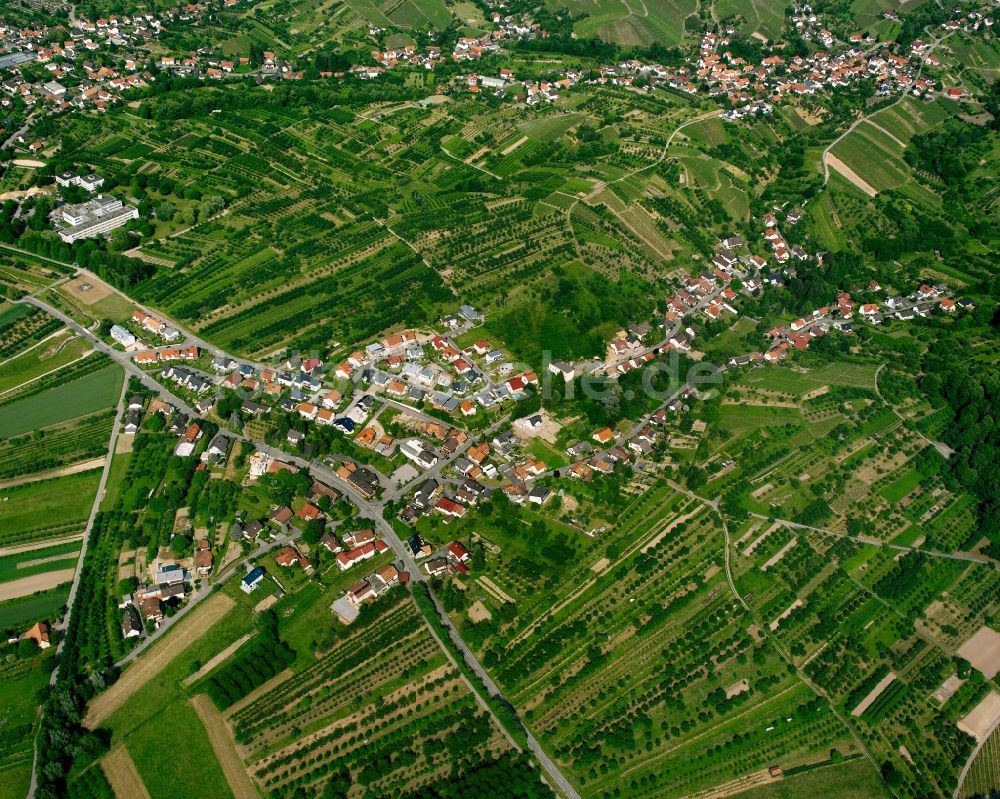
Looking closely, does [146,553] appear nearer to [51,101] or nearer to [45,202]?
[45,202]

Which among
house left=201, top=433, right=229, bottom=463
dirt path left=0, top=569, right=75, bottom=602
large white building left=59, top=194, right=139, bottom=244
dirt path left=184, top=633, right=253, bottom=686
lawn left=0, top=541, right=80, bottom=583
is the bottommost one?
dirt path left=184, top=633, right=253, bottom=686

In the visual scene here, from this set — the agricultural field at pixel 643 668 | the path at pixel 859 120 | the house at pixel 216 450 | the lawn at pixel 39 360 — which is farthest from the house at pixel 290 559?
the path at pixel 859 120

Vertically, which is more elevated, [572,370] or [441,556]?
[572,370]

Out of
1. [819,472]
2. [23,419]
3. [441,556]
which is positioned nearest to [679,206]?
[819,472]

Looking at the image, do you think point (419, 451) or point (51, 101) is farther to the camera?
point (51, 101)

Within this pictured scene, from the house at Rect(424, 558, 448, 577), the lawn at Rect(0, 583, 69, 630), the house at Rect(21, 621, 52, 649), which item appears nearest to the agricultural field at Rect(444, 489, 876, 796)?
the house at Rect(424, 558, 448, 577)

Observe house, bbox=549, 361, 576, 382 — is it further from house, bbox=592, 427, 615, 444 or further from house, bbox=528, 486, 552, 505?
house, bbox=528, 486, 552, 505
